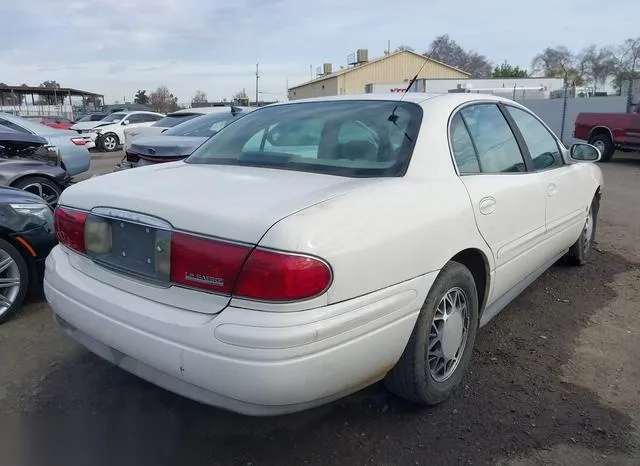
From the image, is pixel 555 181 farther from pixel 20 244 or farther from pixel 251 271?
→ pixel 20 244

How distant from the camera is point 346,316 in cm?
207

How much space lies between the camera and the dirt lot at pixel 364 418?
2.46 metres

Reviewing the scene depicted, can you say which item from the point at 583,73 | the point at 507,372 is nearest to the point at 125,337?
the point at 507,372

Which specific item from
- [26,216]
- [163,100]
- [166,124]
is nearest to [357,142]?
[26,216]

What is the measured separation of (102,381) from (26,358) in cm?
64

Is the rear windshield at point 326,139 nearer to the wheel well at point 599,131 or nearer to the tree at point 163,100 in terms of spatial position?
the wheel well at point 599,131

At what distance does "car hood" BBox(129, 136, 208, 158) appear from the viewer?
6.67 metres

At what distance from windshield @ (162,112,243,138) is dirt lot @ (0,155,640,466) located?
4498 millimetres

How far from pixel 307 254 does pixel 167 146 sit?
17.1 feet

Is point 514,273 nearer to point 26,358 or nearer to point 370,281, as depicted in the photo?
point 370,281

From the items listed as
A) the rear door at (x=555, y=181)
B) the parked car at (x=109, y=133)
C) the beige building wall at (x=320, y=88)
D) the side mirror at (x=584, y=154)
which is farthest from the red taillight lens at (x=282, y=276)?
the beige building wall at (x=320, y=88)

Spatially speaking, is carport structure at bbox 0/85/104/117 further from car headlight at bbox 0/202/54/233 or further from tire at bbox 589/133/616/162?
car headlight at bbox 0/202/54/233

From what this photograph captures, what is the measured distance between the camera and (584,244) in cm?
505

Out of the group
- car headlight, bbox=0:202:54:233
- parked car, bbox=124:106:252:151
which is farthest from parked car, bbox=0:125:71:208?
parked car, bbox=124:106:252:151
